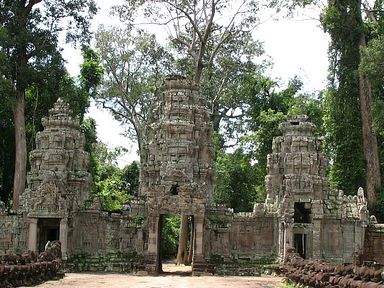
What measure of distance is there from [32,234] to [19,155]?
7.14 m

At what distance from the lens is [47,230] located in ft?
94.1

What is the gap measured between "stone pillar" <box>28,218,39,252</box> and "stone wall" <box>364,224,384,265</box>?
50.3ft

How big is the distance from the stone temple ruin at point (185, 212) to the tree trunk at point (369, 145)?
5624 millimetres

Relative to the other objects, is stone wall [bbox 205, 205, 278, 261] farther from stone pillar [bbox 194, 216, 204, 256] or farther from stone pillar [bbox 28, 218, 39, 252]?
stone pillar [bbox 28, 218, 39, 252]

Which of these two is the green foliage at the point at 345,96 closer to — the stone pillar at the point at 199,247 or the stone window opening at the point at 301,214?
the stone window opening at the point at 301,214

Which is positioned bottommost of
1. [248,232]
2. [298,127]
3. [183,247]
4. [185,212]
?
[183,247]

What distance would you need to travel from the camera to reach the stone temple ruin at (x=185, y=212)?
2669 cm

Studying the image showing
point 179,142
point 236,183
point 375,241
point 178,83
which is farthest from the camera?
point 236,183

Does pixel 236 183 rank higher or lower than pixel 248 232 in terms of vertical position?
higher

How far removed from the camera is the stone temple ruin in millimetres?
26688

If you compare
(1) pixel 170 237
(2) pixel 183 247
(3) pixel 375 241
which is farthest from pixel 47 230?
(3) pixel 375 241

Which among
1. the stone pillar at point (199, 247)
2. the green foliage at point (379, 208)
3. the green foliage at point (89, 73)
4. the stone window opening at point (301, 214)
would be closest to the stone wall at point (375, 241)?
the stone window opening at point (301, 214)

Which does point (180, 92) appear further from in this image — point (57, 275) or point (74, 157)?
point (57, 275)

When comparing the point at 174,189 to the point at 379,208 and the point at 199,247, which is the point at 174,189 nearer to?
the point at 199,247
